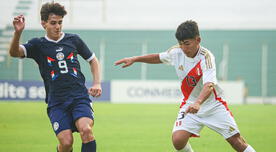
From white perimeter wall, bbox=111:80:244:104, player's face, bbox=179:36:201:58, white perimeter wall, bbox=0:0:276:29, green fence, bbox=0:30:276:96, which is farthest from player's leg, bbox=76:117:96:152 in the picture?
white perimeter wall, bbox=0:0:276:29

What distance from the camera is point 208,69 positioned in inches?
295

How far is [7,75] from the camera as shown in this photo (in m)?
33.5

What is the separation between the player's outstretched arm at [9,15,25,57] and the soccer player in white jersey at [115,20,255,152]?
4.37 ft

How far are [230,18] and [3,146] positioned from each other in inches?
1250

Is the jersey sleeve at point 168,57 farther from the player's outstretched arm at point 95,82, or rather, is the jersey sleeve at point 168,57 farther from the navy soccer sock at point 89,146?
the navy soccer sock at point 89,146

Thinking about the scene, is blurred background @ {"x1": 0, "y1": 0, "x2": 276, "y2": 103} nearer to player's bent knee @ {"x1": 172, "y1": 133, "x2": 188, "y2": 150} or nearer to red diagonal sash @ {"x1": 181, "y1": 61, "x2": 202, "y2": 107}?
red diagonal sash @ {"x1": 181, "y1": 61, "x2": 202, "y2": 107}

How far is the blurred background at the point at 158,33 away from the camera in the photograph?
35.9m

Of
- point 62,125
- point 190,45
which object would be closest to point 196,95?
point 190,45

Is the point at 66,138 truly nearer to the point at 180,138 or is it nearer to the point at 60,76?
the point at 60,76

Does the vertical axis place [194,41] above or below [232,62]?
above

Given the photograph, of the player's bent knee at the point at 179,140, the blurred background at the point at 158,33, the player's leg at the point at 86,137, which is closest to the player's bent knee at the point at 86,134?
the player's leg at the point at 86,137

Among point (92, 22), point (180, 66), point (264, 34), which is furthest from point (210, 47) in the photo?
point (180, 66)

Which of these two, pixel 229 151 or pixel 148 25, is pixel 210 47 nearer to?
pixel 148 25

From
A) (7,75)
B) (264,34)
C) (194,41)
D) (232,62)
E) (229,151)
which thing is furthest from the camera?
(264,34)
